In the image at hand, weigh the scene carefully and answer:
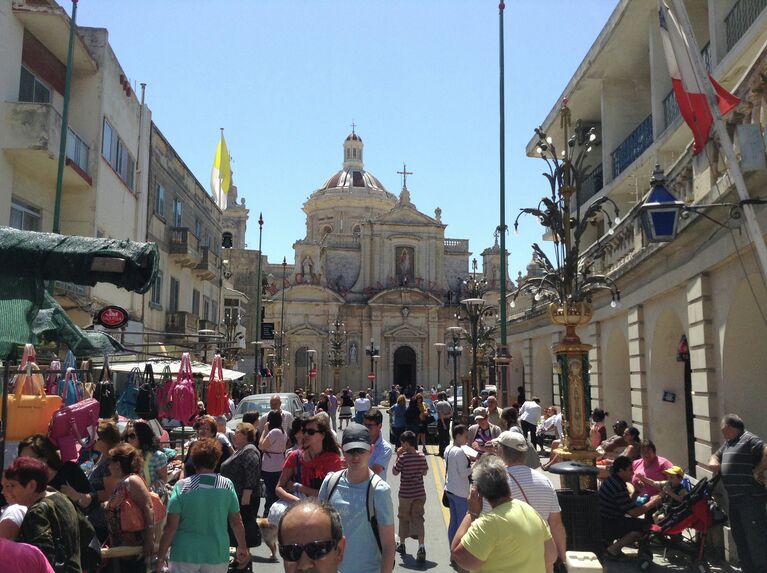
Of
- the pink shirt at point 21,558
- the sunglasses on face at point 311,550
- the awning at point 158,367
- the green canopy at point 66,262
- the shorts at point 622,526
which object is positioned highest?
the green canopy at point 66,262

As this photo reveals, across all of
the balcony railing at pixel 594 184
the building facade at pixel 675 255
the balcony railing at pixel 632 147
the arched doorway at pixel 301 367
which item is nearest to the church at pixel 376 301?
the arched doorway at pixel 301 367

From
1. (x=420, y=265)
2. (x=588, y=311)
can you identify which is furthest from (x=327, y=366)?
(x=588, y=311)

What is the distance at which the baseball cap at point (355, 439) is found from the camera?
16.9ft

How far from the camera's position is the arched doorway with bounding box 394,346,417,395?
6041cm

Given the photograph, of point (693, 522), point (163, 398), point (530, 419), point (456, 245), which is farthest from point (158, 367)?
point (456, 245)

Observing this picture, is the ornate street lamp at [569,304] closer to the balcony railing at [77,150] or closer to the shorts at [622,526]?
the shorts at [622,526]

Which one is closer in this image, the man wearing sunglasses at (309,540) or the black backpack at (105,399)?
the man wearing sunglasses at (309,540)

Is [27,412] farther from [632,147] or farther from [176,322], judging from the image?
[176,322]

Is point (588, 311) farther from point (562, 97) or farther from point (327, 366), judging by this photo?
point (327, 366)

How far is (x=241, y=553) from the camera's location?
233 inches

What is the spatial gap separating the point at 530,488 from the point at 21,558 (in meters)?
3.44

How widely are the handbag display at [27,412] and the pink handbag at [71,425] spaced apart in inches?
4.6

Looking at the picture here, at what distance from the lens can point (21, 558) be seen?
3797mm

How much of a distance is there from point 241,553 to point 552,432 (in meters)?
12.1
